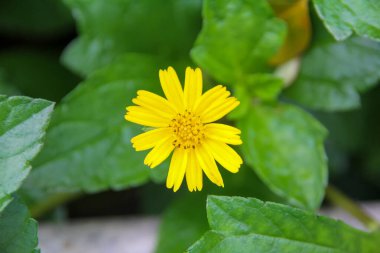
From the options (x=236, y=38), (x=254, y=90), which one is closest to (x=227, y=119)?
(x=254, y=90)

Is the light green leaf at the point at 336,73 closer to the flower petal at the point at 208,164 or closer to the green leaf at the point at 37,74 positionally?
the flower petal at the point at 208,164

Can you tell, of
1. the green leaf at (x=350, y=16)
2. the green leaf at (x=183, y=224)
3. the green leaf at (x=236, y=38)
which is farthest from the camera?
the green leaf at (x=183, y=224)

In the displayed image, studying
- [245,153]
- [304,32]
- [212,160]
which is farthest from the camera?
[304,32]

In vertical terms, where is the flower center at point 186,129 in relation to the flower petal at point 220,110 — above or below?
below

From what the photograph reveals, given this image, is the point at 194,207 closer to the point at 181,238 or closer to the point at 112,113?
the point at 181,238

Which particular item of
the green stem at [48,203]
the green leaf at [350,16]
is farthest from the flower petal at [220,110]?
the green stem at [48,203]

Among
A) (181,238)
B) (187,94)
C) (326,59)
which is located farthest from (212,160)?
(326,59)

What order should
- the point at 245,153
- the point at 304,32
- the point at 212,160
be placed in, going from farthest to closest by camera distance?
the point at 304,32
the point at 245,153
the point at 212,160
